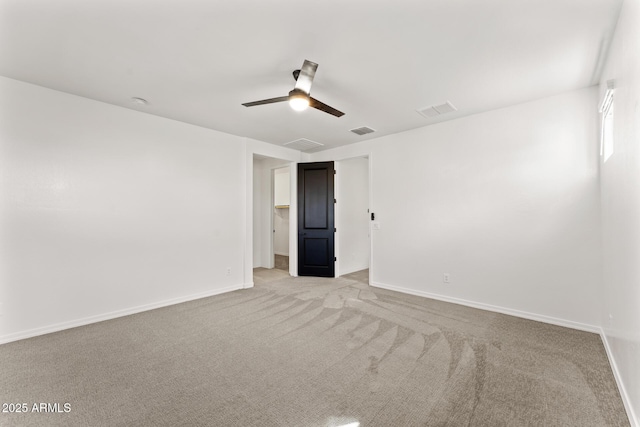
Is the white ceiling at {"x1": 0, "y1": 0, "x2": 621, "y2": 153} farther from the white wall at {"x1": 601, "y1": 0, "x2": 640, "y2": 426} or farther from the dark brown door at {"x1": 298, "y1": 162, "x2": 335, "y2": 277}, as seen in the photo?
the dark brown door at {"x1": 298, "y1": 162, "x2": 335, "y2": 277}

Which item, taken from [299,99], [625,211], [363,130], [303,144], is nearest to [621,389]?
[625,211]

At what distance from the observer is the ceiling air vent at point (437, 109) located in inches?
134

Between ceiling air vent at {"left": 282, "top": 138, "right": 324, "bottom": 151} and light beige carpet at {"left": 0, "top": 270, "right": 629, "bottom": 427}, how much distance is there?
10.4 ft

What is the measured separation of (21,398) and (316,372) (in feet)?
6.83

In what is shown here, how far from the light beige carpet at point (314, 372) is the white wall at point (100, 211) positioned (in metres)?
0.38

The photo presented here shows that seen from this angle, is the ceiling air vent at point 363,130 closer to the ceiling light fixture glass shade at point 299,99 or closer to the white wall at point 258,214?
the ceiling light fixture glass shade at point 299,99

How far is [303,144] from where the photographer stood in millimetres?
5215

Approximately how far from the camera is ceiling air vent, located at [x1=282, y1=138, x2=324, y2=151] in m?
5.00

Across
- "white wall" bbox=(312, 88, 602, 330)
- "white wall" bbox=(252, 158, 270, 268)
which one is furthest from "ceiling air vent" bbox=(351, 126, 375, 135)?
"white wall" bbox=(252, 158, 270, 268)

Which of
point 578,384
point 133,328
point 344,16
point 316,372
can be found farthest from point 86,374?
point 578,384

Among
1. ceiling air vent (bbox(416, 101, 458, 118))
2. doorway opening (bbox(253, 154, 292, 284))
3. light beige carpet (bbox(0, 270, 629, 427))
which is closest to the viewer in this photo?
light beige carpet (bbox(0, 270, 629, 427))

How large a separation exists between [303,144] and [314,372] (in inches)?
161

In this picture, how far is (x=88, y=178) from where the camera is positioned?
125 inches

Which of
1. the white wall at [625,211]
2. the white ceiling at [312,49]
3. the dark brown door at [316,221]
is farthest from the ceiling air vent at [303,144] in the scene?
the white wall at [625,211]
